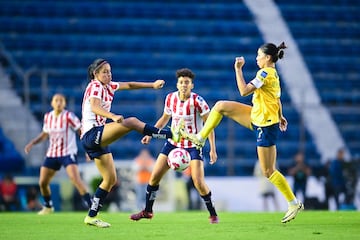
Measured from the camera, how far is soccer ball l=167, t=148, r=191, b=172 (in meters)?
11.1

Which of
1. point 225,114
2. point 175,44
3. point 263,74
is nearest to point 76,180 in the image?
point 225,114

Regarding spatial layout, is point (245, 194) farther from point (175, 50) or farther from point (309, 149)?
point (175, 50)

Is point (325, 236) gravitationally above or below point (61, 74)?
below

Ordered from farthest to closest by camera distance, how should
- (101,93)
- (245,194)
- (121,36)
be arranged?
(121,36)
(245,194)
(101,93)

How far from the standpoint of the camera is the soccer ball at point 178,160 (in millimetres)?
11094

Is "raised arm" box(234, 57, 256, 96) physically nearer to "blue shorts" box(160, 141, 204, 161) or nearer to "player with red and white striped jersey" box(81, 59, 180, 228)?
"player with red and white striped jersey" box(81, 59, 180, 228)

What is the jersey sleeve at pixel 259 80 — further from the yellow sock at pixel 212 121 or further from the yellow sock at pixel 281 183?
the yellow sock at pixel 281 183

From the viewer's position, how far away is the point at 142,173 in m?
20.0

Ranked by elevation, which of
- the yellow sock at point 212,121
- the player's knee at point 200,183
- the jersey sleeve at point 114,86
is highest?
the jersey sleeve at point 114,86

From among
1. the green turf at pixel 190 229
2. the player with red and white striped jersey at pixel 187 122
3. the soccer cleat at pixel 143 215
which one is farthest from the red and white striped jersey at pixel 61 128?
the player with red and white striped jersey at pixel 187 122

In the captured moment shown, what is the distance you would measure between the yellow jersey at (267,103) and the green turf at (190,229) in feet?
3.93

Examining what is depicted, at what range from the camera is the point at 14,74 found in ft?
74.7

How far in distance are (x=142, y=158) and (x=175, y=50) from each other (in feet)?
15.5

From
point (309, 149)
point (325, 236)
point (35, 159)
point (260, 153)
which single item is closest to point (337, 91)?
point (309, 149)
